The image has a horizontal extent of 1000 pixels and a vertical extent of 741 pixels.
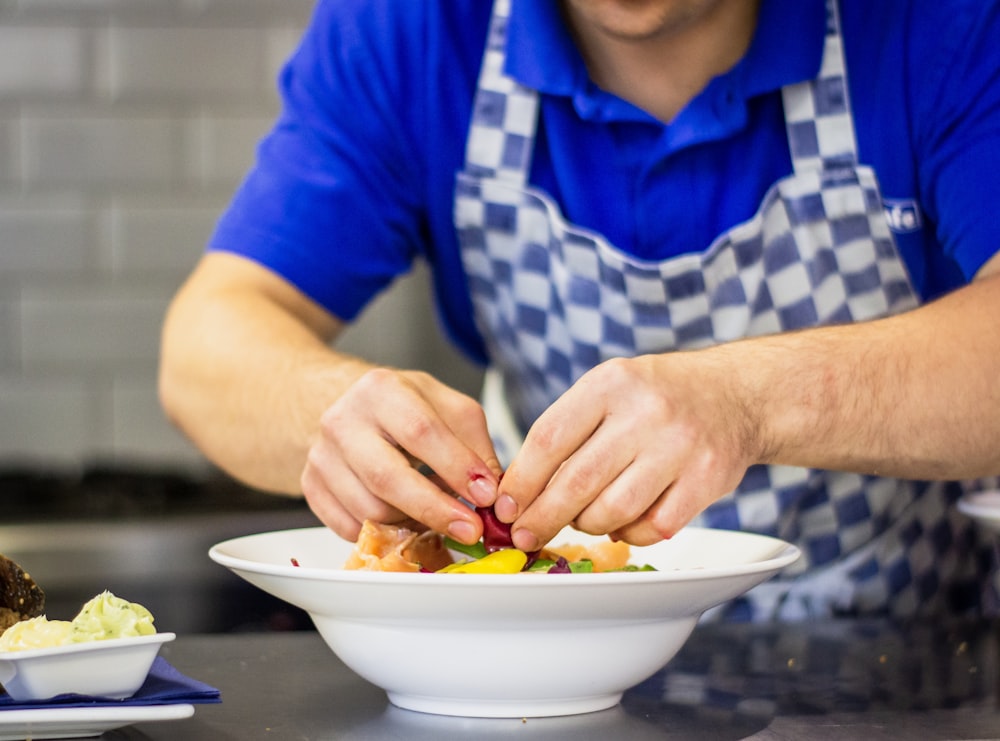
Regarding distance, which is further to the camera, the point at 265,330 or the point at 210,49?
the point at 210,49

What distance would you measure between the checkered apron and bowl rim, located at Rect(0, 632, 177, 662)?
794 mm

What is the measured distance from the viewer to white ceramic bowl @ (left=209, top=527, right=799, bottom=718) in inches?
30.2

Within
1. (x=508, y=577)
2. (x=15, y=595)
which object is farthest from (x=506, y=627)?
(x=15, y=595)

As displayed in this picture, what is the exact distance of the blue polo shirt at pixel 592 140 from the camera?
1.38 metres

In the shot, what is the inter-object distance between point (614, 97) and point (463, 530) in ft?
2.22

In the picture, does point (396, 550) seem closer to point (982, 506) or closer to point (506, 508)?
point (506, 508)

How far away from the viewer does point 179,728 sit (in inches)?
33.2

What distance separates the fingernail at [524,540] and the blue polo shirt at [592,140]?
615mm

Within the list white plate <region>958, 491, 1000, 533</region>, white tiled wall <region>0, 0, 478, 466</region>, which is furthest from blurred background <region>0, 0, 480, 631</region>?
white plate <region>958, 491, 1000, 533</region>

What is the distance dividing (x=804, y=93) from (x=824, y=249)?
0.17m

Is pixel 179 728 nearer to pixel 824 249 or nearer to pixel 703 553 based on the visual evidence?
pixel 703 553

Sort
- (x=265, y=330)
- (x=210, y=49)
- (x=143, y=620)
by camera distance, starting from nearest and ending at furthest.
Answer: (x=143, y=620) → (x=265, y=330) → (x=210, y=49)

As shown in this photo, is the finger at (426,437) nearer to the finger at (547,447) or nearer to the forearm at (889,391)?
the finger at (547,447)

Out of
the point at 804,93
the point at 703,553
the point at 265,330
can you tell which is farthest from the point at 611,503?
the point at 804,93
